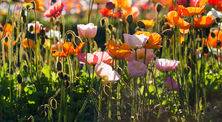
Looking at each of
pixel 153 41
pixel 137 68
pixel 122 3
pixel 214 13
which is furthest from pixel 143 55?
pixel 214 13

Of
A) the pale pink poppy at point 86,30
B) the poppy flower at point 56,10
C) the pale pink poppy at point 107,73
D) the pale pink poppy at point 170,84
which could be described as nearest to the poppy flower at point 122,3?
the poppy flower at point 56,10

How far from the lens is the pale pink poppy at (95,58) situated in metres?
3.75

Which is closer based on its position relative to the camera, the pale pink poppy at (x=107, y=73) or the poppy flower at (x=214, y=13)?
the pale pink poppy at (x=107, y=73)

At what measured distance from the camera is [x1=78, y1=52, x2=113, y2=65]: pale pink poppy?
3.75 metres

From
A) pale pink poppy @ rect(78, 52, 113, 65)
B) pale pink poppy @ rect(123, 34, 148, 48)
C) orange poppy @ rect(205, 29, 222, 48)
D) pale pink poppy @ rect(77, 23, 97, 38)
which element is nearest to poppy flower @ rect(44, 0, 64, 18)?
pale pink poppy @ rect(77, 23, 97, 38)

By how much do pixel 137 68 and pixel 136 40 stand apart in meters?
0.15

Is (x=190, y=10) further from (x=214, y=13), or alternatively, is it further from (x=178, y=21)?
(x=214, y=13)

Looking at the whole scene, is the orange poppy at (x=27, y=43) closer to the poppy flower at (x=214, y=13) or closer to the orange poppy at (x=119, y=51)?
the poppy flower at (x=214, y=13)

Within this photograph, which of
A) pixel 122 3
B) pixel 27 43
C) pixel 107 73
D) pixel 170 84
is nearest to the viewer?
pixel 107 73

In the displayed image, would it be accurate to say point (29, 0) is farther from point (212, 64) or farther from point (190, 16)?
point (212, 64)

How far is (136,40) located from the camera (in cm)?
367

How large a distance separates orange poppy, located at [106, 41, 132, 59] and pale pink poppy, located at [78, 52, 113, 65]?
0.13 metres

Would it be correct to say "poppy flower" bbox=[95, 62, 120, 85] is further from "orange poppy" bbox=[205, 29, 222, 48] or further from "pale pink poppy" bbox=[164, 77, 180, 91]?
"orange poppy" bbox=[205, 29, 222, 48]

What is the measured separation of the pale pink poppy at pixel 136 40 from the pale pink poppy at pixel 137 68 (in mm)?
90
